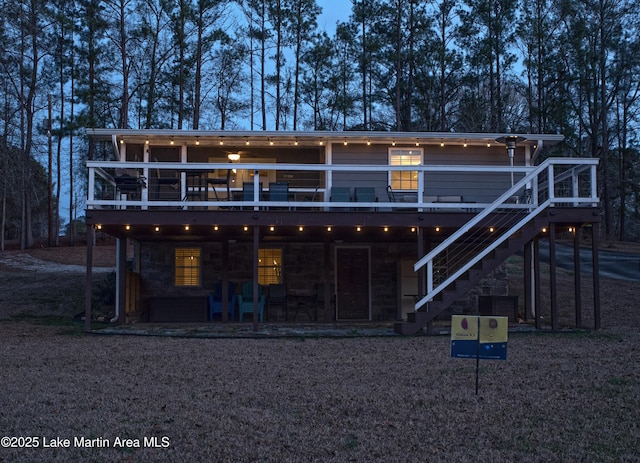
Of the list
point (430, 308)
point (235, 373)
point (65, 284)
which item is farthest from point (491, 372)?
point (65, 284)

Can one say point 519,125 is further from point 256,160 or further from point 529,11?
point 256,160

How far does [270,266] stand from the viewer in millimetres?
16812

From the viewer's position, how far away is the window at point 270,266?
16.7m

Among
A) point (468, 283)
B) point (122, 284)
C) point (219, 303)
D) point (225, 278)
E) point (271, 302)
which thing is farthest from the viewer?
point (271, 302)

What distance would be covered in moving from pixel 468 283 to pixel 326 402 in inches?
239

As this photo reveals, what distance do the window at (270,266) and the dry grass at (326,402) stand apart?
5697mm

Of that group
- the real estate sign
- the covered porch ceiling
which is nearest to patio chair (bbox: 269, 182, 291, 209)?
the covered porch ceiling

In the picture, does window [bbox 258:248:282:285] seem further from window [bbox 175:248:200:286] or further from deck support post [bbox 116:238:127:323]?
deck support post [bbox 116:238:127:323]

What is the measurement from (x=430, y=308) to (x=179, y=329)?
519cm

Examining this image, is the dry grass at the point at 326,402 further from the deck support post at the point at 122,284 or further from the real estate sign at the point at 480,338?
the deck support post at the point at 122,284

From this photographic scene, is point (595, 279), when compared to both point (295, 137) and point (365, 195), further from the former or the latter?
point (295, 137)

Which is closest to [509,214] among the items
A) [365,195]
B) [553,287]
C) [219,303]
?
[553,287]

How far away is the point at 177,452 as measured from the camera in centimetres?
516
